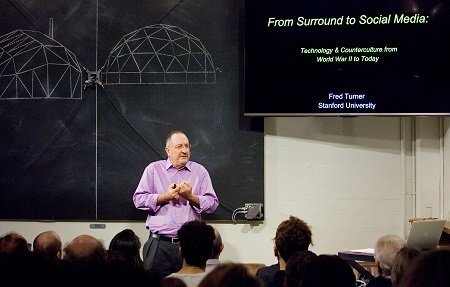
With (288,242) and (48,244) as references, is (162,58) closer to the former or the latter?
(48,244)

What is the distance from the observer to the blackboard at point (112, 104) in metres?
5.54

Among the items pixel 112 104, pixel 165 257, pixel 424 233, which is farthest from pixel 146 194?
pixel 424 233

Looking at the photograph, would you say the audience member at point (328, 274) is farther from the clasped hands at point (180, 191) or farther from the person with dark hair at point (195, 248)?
the clasped hands at point (180, 191)

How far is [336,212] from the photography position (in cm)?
554

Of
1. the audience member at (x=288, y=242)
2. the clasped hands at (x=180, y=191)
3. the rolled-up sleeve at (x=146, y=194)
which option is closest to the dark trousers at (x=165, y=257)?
the rolled-up sleeve at (x=146, y=194)

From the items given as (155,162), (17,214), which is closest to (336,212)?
(155,162)

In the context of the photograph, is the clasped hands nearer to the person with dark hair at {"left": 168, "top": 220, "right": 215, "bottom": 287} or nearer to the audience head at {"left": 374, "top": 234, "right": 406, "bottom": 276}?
the person with dark hair at {"left": 168, "top": 220, "right": 215, "bottom": 287}

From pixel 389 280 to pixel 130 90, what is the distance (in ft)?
9.90

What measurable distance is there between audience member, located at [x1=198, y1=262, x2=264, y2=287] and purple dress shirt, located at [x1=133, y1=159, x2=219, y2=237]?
282 cm

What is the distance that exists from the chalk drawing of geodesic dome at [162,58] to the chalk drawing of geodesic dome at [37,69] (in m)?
0.38

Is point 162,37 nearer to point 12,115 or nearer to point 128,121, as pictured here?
point 128,121

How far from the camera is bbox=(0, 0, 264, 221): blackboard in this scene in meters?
5.54

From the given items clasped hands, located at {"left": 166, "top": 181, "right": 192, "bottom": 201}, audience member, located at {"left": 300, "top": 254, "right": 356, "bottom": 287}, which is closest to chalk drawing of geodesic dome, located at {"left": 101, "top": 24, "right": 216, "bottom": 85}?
clasped hands, located at {"left": 166, "top": 181, "right": 192, "bottom": 201}

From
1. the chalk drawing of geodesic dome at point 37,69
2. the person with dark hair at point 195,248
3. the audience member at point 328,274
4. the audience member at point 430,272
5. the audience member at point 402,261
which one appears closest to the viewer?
the audience member at point 430,272
